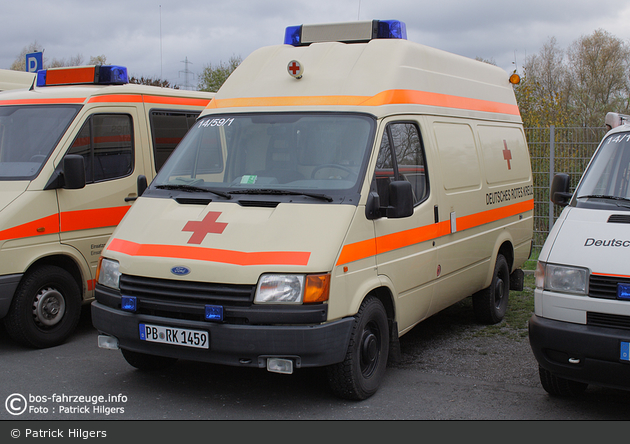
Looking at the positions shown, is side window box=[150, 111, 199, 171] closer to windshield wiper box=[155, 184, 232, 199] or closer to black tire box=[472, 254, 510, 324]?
windshield wiper box=[155, 184, 232, 199]

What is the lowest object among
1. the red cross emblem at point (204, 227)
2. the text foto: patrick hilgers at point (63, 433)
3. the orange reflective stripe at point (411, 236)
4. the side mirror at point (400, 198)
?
the text foto: patrick hilgers at point (63, 433)

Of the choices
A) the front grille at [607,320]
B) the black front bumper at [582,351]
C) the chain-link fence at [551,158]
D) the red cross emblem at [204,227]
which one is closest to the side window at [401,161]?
the red cross emblem at [204,227]

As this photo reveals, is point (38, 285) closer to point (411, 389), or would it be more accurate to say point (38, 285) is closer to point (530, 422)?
point (411, 389)

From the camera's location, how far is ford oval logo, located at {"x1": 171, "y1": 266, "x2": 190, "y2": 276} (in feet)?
15.2

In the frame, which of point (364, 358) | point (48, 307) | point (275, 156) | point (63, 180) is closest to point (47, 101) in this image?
point (63, 180)

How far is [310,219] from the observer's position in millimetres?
4727

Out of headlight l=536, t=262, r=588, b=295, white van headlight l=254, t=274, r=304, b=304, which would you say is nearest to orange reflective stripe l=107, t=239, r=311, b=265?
white van headlight l=254, t=274, r=304, b=304

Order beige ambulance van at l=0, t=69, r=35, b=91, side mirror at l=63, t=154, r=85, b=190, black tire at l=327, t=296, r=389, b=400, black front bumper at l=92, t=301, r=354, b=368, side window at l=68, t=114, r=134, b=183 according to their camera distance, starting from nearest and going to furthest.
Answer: black front bumper at l=92, t=301, r=354, b=368 → black tire at l=327, t=296, r=389, b=400 → side mirror at l=63, t=154, r=85, b=190 → side window at l=68, t=114, r=134, b=183 → beige ambulance van at l=0, t=69, r=35, b=91

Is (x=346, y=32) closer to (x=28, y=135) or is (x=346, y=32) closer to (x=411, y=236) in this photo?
(x=411, y=236)

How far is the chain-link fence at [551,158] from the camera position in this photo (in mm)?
10914

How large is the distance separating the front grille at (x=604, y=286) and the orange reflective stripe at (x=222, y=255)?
1.88m

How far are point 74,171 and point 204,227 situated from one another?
223 centimetres

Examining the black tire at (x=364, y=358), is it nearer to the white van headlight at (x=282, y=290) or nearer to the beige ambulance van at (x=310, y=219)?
the beige ambulance van at (x=310, y=219)

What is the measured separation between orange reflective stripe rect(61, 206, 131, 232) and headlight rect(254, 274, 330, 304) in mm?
3066
